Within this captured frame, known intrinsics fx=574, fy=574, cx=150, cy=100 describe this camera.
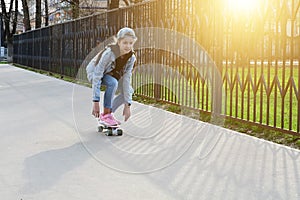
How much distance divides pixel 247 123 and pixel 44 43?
682 inches

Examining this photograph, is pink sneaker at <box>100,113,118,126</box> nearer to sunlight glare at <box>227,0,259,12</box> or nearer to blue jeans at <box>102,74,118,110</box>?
blue jeans at <box>102,74,118,110</box>

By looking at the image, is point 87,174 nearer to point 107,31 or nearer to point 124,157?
point 124,157

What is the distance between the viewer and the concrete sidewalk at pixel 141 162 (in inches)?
180

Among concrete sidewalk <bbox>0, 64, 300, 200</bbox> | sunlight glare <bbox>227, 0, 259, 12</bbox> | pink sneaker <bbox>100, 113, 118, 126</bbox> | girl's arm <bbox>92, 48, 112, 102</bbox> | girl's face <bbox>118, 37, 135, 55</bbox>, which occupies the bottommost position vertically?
concrete sidewalk <bbox>0, 64, 300, 200</bbox>

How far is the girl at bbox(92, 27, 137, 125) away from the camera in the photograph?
23.6ft

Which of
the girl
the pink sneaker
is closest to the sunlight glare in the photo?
the girl

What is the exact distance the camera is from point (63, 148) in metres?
6.49

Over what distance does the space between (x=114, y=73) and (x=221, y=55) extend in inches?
73.4

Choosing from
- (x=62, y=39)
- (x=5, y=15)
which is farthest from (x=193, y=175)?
(x=5, y=15)

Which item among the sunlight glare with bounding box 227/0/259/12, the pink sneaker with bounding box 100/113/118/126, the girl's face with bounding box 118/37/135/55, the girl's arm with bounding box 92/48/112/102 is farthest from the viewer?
the sunlight glare with bounding box 227/0/259/12

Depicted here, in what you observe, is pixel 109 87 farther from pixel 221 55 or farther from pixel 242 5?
pixel 242 5

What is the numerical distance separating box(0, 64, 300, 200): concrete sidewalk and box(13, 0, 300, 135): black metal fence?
637 mm

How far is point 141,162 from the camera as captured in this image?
5.73m

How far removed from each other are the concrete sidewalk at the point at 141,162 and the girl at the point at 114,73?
372 millimetres
